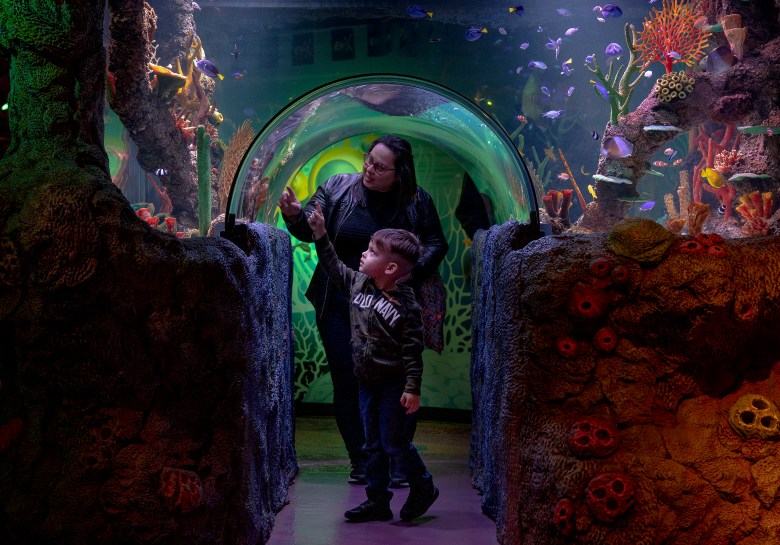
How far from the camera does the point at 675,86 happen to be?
7.64m

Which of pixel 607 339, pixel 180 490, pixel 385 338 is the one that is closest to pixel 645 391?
pixel 607 339

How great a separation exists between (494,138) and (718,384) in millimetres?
2246

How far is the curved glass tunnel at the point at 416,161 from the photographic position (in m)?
4.27

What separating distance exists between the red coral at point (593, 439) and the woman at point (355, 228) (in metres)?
1.70

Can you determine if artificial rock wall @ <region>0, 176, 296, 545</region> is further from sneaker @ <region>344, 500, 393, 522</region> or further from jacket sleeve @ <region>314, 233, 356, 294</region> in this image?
sneaker @ <region>344, 500, 393, 522</region>

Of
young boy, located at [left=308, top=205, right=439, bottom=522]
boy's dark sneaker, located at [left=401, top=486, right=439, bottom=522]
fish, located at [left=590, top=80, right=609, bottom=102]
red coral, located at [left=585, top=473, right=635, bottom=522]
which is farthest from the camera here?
fish, located at [left=590, top=80, right=609, bottom=102]

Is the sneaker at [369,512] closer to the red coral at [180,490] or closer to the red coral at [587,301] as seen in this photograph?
the red coral at [180,490]

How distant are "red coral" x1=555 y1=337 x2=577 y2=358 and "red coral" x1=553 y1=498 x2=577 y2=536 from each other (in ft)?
2.06

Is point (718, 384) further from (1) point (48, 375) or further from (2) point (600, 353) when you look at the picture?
(1) point (48, 375)

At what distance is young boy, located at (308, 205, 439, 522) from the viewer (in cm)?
348

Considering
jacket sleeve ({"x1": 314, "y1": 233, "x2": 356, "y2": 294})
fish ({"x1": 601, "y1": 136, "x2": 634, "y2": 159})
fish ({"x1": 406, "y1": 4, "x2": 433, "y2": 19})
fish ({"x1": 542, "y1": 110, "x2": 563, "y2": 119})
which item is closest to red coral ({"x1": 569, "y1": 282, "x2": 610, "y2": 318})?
jacket sleeve ({"x1": 314, "y1": 233, "x2": 356, "y2": 294})

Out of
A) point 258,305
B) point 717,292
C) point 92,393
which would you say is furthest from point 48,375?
point 717,292

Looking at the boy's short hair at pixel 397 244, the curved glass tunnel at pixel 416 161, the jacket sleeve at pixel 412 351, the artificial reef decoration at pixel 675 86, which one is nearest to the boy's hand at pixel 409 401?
the jacket sleeve at pixel 412 351

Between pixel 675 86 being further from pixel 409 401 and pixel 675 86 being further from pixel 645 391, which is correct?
pixel 409 401
